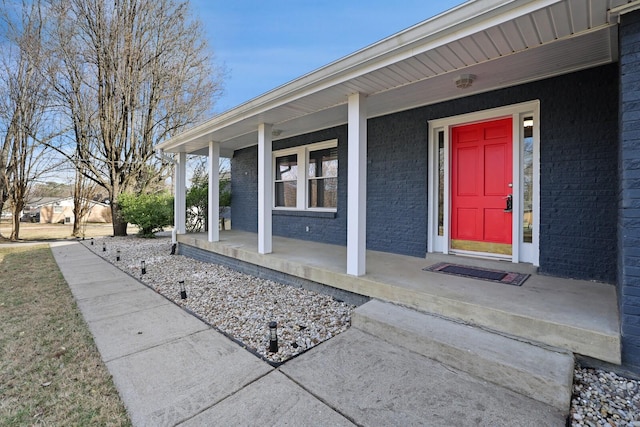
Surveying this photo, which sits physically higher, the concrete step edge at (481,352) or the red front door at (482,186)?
the red front door at (482,186)

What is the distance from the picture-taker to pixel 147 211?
10.3 meters

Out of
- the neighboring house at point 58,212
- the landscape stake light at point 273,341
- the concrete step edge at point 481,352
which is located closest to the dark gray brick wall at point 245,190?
the landscape stake light at point 273,341

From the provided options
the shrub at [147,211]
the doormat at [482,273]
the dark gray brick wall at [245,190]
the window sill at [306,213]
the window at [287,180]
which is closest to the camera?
the doormat at [482,273]

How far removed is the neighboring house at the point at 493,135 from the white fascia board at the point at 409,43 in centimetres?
1

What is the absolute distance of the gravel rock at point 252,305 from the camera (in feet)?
9.39

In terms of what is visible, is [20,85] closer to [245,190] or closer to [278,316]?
[245,190]

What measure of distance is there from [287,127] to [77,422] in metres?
5.19

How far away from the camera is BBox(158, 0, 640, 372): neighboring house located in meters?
2.17

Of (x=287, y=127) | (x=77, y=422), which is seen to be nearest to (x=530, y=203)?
(x=287, y=127)

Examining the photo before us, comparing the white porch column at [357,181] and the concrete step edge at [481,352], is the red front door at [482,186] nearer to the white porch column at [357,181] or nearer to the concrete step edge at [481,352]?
the white porch column at [357,181]

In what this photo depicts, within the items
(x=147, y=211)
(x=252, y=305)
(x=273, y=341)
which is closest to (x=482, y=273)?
(x=273, y=341)

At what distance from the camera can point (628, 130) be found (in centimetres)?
202

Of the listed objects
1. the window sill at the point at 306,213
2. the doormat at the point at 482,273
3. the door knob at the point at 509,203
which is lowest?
the doormat at the point at 482,273

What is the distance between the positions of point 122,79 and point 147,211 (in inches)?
188
